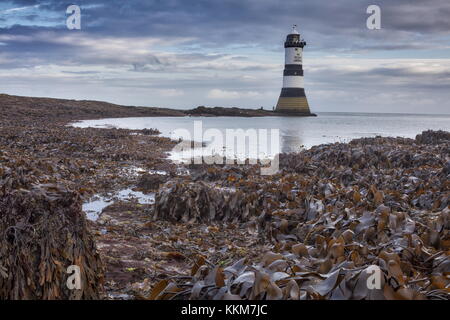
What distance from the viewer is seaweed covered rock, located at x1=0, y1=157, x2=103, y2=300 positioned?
9.25 feet

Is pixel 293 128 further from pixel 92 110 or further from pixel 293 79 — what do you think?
pixel 92 110

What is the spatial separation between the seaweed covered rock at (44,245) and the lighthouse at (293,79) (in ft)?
165

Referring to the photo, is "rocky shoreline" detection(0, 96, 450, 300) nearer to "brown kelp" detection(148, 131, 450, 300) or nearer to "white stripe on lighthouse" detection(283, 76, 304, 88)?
"brown kelp" detection(148, 131, 450, 300)

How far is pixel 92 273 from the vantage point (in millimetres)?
3129

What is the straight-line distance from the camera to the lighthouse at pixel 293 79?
51.1 metres

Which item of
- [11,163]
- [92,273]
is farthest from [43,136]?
[92,273]

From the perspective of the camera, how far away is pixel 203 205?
266 inches

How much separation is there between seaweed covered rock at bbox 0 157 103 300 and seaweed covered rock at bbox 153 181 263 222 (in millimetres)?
3379

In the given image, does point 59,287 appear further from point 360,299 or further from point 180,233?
point 180,233

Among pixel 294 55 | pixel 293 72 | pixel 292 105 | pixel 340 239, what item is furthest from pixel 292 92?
pixel 340 239

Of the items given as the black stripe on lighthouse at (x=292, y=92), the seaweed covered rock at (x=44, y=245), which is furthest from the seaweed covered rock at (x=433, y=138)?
the black stripe on lighthouse at (x=292, y=92)

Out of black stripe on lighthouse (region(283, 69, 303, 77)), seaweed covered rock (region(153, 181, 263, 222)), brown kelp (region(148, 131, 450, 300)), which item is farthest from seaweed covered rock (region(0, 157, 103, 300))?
black stripe on lighthouse (region(283, 69, 303, 77))

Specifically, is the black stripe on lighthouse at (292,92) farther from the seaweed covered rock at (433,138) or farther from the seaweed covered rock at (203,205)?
the seaweed covered rock at (203,205)
